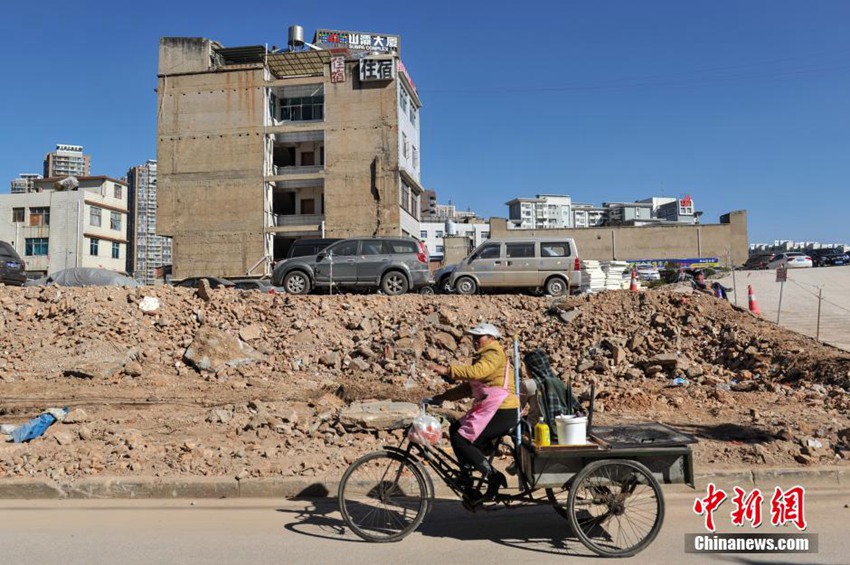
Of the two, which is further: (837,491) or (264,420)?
(264,420)

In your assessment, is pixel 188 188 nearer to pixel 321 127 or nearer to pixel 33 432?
pixel 321 127

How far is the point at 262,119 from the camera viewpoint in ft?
148

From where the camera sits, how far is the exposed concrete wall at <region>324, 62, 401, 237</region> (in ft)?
143

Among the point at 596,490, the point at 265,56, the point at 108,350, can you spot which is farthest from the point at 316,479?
the point at 265,56

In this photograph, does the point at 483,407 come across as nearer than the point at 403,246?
Yes

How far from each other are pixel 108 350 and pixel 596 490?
10.3 m

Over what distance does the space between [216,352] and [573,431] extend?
8.76m

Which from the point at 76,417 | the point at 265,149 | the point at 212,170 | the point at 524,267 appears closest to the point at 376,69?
the point at 265,149

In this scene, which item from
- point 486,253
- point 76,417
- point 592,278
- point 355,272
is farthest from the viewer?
point 592,278

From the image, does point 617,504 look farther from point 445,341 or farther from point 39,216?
point 39,216

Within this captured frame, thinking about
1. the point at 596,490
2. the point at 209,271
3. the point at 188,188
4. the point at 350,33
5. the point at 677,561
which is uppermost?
the point at 350,33

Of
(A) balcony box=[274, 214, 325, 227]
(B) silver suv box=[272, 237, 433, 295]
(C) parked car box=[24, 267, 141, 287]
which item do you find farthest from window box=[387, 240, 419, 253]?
(A) balcony box=[274, 214, 325, 227]

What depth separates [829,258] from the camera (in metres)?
50.2

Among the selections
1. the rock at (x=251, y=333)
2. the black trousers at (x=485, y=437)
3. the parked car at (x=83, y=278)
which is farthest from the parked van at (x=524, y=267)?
the black trousers at (x=485, y=437)
